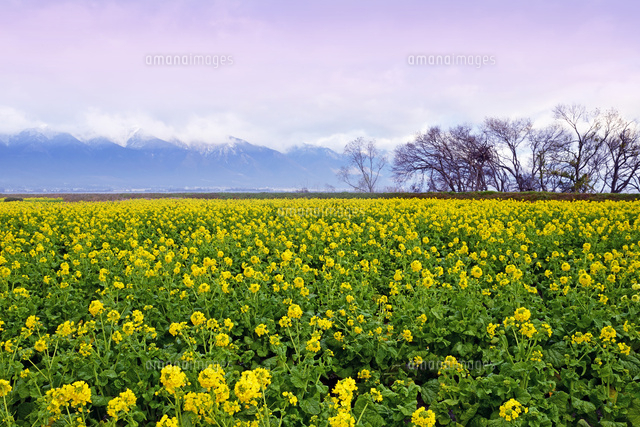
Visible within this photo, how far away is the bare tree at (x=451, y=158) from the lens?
5384cm

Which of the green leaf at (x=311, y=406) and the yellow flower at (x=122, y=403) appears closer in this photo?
the yellow flower at (x=122, y=403)

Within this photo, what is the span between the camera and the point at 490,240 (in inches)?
343

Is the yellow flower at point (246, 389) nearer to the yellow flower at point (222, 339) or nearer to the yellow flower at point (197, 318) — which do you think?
the yellow flower at point (222, 339)

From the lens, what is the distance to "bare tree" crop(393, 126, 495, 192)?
177 feet

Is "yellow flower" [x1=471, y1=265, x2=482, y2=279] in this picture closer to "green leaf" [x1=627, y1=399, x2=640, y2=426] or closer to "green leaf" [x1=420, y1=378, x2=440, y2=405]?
"green leaf" [x1=420, y1=378, x2=440, y2=405]

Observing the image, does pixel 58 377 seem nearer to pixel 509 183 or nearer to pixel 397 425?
pixel 397 425

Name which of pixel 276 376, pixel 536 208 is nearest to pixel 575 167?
pixel 536 208

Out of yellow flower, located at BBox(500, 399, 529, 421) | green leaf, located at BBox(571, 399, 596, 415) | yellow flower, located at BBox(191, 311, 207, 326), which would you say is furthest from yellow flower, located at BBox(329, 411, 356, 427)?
green leaf, located at BBox(571, 399, 596, 415)

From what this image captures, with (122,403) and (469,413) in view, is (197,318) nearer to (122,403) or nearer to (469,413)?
(122,403)

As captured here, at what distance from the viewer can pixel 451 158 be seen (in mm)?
54906

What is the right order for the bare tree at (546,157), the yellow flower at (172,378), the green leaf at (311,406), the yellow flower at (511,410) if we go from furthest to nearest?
1. the bare tree at (546,157)
2. the green leaf at (311,406)
3. the yellow flower at (511,410)
4. the yellow flower at (172,378)

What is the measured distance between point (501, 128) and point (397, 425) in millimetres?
60757

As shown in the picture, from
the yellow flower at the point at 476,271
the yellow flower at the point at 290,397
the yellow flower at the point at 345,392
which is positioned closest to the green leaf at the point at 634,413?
the yellow flower at the point at 476,271

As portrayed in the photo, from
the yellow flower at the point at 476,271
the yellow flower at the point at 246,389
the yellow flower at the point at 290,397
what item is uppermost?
the yellow flower at the point at 476,271
